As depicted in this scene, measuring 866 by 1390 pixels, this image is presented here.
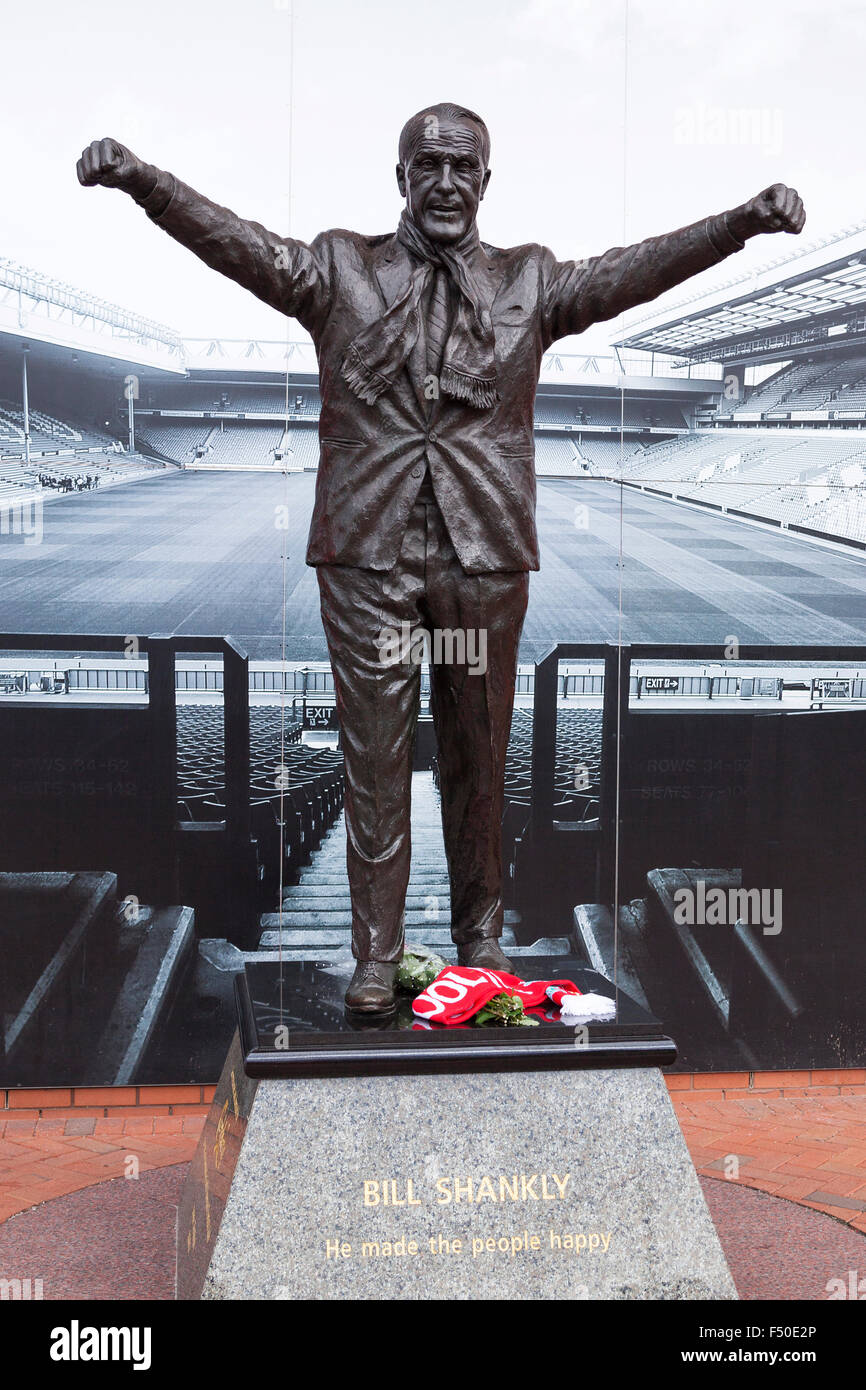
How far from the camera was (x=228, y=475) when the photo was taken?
16.4 ft

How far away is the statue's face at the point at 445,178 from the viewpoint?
9.96 feet

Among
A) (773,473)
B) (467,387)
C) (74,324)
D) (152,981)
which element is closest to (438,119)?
(467,387)

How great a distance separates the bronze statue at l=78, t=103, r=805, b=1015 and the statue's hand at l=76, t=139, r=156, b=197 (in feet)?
0.75

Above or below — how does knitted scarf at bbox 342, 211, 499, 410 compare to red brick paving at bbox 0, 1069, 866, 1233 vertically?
above

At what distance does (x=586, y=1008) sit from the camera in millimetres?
3109

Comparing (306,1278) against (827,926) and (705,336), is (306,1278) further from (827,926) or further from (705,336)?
(705,336)

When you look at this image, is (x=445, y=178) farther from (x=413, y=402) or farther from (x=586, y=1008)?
(x=586, y=1008)

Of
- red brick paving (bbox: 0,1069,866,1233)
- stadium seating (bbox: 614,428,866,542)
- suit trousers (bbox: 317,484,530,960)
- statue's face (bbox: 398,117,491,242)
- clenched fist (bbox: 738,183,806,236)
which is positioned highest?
statue's face (bbox: 398,117,491,242)

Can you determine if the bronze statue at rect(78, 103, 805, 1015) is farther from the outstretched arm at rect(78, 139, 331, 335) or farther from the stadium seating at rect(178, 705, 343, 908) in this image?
the stadium seating at rect(178, 705, 343, 908)

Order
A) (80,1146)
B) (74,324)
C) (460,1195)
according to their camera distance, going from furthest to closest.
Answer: (74,324)
(80,1146)
(460,1195)

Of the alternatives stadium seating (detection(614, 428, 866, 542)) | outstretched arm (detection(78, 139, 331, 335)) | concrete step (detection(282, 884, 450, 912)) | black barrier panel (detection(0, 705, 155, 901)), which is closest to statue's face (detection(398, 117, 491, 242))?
outstretched arm (detection(78, 139, 331, 335))

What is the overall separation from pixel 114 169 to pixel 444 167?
2.39 ft

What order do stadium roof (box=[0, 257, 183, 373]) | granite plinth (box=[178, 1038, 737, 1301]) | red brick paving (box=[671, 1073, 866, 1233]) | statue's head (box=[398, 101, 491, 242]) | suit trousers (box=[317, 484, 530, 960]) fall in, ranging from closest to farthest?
granite plinth (box=[178, 1038, 737, 1301]), statue's head (box=[398, 101, 491, 242]), suit trousers (box=[317, 484, 530, 960]), red brick paving (box=[671, 1073, 866, 1233]), stadium roof (box=[0, 257, 183, 373])

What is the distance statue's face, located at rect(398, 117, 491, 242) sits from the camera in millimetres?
3035
